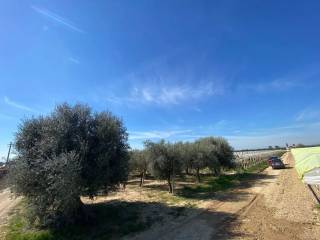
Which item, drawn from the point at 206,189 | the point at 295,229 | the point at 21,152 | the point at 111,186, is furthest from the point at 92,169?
the point at 206,189

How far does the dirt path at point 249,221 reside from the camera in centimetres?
1166

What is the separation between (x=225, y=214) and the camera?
49.8 feet

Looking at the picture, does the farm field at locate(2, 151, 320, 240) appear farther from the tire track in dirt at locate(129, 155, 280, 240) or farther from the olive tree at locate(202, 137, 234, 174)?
the olive tree at locate(202, 137, 234, 174)

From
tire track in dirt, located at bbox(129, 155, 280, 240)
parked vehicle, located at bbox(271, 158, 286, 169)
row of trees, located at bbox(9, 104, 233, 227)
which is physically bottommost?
tire track in dirt, located at bbox(129, 155, 280, 240)

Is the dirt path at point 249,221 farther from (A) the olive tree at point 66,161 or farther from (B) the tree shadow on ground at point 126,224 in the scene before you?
→ (A) the olive tree at point 66,161

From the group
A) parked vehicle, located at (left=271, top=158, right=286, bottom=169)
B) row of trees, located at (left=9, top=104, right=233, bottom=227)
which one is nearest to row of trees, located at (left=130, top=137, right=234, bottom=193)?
row of trees, located at (left=9, top=104, right=233, bottom=227)

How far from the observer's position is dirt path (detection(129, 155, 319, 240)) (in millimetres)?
11664

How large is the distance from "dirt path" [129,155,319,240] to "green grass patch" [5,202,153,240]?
1216 mm

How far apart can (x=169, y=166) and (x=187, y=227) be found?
10645 mm

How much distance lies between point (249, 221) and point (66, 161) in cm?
938

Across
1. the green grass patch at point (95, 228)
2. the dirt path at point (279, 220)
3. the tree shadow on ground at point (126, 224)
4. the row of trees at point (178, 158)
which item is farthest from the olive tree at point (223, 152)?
the green grass patch at point (95, 228)

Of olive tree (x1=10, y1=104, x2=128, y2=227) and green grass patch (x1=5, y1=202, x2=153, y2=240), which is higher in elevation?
olive tree (x1=10, y1=104, x2=128, y2=227)

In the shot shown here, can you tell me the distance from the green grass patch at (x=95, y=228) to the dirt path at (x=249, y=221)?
3.99ft

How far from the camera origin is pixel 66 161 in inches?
490
